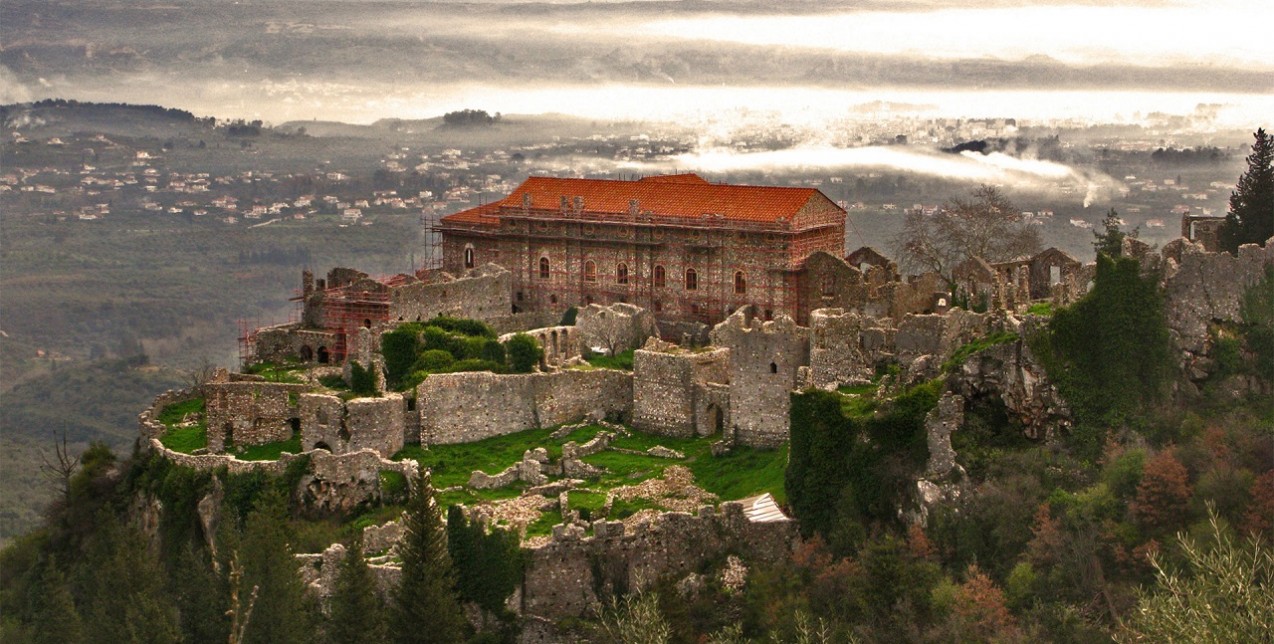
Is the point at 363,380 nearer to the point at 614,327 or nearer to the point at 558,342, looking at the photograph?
the point at 558,342

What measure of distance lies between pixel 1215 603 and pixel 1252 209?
19.0m

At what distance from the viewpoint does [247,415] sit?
50031mm

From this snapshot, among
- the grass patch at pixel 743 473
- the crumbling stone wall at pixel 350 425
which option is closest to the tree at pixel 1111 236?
the grass patch at pixel 743 473

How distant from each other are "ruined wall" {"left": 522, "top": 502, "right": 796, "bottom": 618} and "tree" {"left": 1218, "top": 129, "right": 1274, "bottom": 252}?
13.8 m

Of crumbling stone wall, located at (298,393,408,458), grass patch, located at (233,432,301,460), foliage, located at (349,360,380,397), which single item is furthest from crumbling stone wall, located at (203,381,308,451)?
foliage, located at (349,360,380,397)

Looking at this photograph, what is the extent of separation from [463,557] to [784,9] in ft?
95.5

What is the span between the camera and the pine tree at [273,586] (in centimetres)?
4181

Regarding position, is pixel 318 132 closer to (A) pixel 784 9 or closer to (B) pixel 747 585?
(A) pixel 784 9

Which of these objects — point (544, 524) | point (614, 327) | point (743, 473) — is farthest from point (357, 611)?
point (614, 327)

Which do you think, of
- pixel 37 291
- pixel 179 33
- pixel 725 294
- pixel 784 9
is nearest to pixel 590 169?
pixel 784 9

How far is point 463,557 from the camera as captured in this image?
42.5m

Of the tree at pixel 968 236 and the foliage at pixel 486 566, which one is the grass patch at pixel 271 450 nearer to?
the foliage at pixel 486 566

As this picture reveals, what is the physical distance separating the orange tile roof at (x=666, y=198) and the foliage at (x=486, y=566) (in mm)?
18455

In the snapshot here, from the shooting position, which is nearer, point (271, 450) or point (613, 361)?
point (271, 450)
